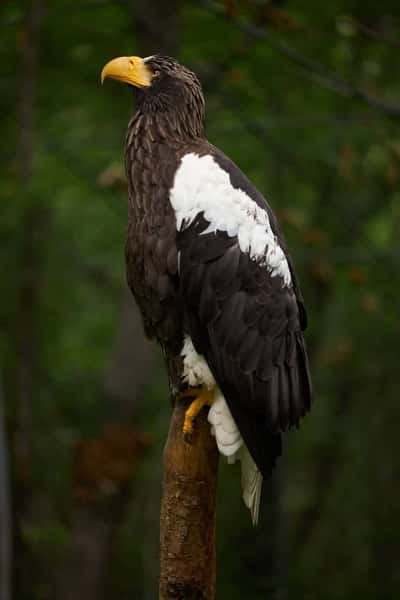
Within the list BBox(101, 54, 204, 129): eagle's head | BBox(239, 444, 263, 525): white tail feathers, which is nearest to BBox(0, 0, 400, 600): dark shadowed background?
BBox(101, 54, 204, 129): eagle's head

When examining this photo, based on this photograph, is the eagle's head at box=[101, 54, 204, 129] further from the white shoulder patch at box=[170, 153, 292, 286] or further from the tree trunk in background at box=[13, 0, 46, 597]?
the tree trunk in background at box=[13, 0, 46, 597]

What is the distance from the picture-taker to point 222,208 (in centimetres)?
365

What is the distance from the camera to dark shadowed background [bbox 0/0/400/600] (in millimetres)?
7438

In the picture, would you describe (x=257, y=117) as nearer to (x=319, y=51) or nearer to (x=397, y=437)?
(x=319, y=51)

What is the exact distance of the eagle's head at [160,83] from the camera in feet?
13.0

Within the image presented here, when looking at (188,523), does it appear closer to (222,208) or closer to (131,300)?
(222,208)

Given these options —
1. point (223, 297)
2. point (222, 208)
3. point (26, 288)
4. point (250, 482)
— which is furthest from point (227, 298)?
point (26, 288)

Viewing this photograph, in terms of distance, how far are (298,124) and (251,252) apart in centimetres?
411

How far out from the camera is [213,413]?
3.69 m

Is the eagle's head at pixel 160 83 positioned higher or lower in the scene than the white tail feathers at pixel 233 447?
higher

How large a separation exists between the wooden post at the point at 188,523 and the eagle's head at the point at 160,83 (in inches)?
53.0

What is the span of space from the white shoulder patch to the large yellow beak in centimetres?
53

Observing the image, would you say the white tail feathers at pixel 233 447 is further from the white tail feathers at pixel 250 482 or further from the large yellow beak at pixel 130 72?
the large yellow beak at pixel 130 72

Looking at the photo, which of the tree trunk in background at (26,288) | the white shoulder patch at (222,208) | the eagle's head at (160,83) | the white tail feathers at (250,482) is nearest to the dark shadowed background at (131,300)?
the tree trunk in background at (26,288)
